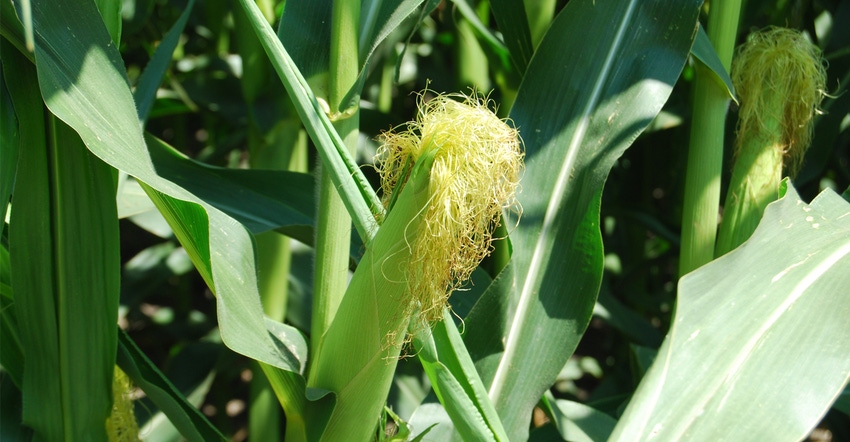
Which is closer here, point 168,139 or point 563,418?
point 563,418

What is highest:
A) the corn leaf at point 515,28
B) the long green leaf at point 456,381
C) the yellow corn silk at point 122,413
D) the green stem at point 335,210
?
the corn leaf at point 515,28

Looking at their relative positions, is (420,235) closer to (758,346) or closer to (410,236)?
(410,236)

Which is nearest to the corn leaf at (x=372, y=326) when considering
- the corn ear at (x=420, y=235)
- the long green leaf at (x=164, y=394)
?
the corn ear at (x=420, y=235)

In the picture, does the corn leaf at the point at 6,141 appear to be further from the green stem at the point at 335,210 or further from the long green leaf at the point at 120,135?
the green stem at the point at 335,210

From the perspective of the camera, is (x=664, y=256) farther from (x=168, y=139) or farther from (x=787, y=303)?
(x=168, y=139)

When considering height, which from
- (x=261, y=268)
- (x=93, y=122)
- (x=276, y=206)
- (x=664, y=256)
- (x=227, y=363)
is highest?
(x=93, y=122)

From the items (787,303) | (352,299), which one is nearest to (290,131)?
(352,299)
